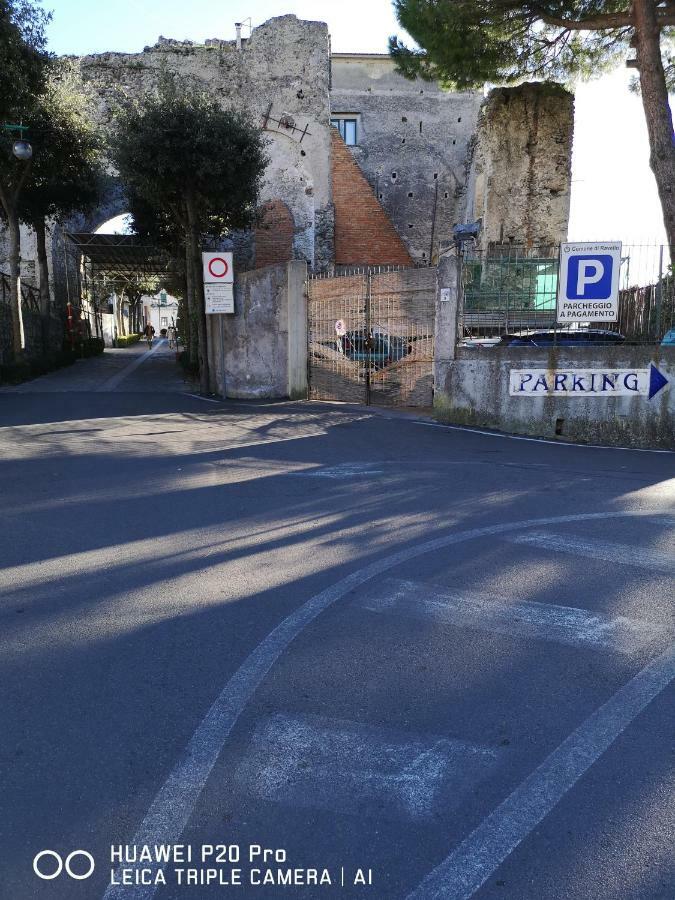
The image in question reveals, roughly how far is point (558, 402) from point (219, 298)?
8198 mm

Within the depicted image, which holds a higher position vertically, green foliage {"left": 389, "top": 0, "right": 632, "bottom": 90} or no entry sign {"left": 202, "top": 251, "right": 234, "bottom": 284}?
green foliage {"left": 389, "top": 0, "right": 632, "bottom": 90}

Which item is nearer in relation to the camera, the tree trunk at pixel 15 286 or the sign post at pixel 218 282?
the sign post at pixel 218 282

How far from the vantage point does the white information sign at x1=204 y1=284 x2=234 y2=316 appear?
1584 centimetres

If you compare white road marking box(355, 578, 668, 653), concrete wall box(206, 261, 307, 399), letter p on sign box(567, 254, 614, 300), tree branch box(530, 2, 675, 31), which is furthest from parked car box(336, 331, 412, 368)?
tree branch box(530, 2, 675, 31)

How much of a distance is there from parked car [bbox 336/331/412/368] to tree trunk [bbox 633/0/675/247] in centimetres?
651

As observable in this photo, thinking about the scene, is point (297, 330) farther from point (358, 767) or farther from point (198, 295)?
point (358, 767)

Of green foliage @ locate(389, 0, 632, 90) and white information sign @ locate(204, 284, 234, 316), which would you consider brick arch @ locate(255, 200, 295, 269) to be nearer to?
green foliage @ locate(389, 0, 632, 90)

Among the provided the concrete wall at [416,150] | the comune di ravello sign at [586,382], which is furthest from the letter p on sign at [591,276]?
the concrete wall at [416,150]

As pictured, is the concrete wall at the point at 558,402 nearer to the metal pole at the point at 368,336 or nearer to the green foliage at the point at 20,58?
the metal pole at the point at 368,336

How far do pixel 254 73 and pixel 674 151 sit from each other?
1773 centimetres

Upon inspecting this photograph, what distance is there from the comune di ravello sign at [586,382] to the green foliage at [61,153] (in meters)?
14.5

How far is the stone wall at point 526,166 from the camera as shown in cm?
2425

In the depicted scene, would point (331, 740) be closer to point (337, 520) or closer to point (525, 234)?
point (337, 520)

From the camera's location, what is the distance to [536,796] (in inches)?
103
